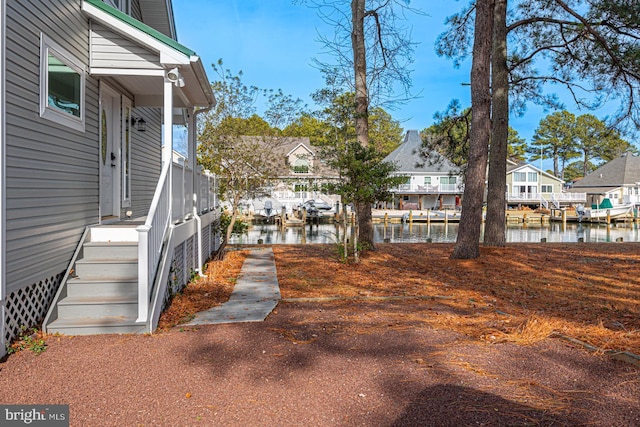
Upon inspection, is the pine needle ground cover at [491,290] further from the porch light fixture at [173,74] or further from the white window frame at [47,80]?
the white window frame at [47,80]

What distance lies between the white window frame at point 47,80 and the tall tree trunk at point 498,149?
9.70 m

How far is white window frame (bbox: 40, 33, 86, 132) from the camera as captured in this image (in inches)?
199

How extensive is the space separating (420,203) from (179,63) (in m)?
46.4

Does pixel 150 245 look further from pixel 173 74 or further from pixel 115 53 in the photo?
pixel 115 53

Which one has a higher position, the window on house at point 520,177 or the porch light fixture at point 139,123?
the window on house at point 520,177

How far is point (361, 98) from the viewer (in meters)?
11.6

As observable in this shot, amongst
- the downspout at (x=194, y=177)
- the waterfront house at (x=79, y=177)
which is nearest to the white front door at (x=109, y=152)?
the waterfront house at (x=79, y=177)

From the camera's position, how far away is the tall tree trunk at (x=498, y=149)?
1188 cm

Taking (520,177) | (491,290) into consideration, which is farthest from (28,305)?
(520,177)

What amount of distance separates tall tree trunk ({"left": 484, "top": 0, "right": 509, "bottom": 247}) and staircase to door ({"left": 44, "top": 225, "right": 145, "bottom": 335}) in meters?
9.24

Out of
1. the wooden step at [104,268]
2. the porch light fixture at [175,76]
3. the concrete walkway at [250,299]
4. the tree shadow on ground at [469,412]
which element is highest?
the porch light fixture at [175,76]

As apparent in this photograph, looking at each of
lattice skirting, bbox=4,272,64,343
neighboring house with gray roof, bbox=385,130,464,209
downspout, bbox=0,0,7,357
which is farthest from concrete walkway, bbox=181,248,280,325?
neighboring house with gray roof, bbox=385,130,464,209

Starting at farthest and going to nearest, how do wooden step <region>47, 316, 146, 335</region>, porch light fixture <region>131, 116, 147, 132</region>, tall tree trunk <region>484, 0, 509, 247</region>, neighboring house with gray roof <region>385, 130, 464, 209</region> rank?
1. neighboring house with gray roof <region>385, 130, 464, 209</region>
2. tall tree trunk <region>484, 0, 509, 247</region>
3. porch light fixture <region>131, 116, 147, 132</region>
4. wooden step <region>47, 316, 146, 335</region>

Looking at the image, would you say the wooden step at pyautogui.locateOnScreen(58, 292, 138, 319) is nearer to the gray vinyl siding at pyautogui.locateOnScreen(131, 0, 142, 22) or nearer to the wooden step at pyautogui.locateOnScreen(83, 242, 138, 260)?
the wooden step at pyautogui.locateOnScreen(83, 242, 138, 260)
